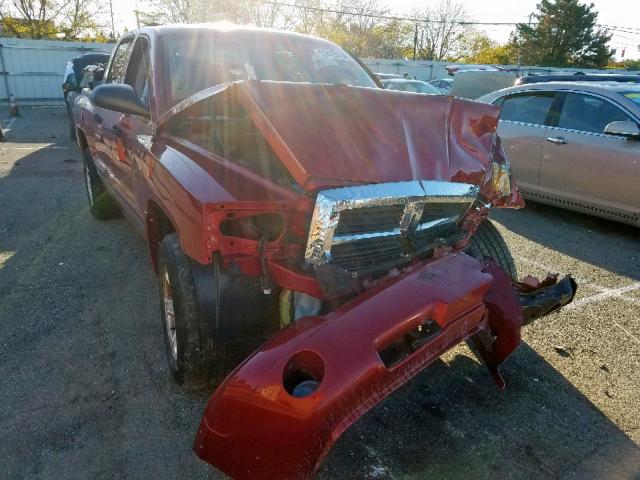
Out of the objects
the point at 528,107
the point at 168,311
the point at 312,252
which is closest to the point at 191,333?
the point at 168,311

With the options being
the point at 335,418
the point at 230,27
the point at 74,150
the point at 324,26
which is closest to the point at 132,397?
the point at 335,418

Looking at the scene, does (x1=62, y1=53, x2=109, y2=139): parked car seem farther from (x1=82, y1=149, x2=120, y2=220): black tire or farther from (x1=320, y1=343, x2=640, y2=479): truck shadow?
(x1=320, y1=343, x2=640, y2=479): truck shadow

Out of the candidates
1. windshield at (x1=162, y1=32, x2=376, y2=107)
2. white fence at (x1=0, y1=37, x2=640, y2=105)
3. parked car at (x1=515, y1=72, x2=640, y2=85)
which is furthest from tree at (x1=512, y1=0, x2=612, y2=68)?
windshield at (x1=162, y1=32, x2=376, y2=107)

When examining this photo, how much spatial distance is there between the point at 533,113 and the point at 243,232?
548 cm

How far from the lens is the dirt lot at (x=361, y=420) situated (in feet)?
7.33

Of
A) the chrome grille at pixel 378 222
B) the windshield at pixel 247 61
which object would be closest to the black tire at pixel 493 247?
the chrome grille at pixel 378 222

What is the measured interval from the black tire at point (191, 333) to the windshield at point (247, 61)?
122cm

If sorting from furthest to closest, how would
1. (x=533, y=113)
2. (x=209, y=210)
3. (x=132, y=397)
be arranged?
(x=533, y=113) < (x=132, y=397) < (x=209, y=210)

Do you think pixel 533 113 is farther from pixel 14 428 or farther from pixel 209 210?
pixel 14 428

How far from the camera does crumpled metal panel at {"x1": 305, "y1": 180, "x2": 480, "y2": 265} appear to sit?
2066mm

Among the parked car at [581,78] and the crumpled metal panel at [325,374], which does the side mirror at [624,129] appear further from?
the crumpled metal panel at [325,374]

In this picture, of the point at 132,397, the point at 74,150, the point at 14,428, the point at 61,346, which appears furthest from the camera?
the point at 74,150

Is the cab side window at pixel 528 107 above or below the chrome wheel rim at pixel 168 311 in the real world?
above

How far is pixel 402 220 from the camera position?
2.33 meters
